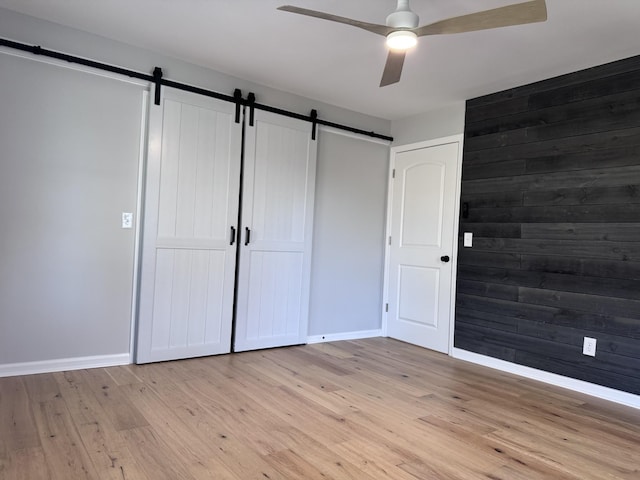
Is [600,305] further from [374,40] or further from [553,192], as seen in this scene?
[374,40]

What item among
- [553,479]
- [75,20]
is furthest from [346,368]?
[75,20]

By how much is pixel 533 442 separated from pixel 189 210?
2872mm

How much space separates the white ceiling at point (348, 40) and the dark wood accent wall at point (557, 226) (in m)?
0.27

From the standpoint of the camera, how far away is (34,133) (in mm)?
2982

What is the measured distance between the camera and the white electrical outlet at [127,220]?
3328 millimetres

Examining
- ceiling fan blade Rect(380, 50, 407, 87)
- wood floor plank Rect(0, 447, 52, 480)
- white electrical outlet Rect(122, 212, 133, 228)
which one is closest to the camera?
wood floor plank Rect(0, 447, 52, 480)

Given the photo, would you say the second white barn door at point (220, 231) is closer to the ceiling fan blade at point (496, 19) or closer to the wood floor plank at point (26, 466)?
the wood floor plank at point (26, 466)

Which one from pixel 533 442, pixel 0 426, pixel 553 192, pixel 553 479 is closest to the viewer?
pixel 553 479

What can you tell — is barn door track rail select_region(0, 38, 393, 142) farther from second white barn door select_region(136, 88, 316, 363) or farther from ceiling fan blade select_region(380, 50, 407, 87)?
ceiling fan blade select_region(380, 50, 407, 87)

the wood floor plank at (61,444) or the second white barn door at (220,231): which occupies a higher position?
the second white barn door at (220,231)

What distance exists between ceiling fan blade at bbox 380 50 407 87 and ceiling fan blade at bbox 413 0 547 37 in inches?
8.1

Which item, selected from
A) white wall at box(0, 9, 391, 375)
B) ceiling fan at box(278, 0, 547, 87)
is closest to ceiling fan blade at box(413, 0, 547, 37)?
ceiling fan at box(278, 0, 547, 87)

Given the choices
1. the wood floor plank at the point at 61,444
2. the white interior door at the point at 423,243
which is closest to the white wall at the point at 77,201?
the wood floor plank at the point at 61,444

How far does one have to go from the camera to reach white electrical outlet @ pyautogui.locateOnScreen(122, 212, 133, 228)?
3328 mm
